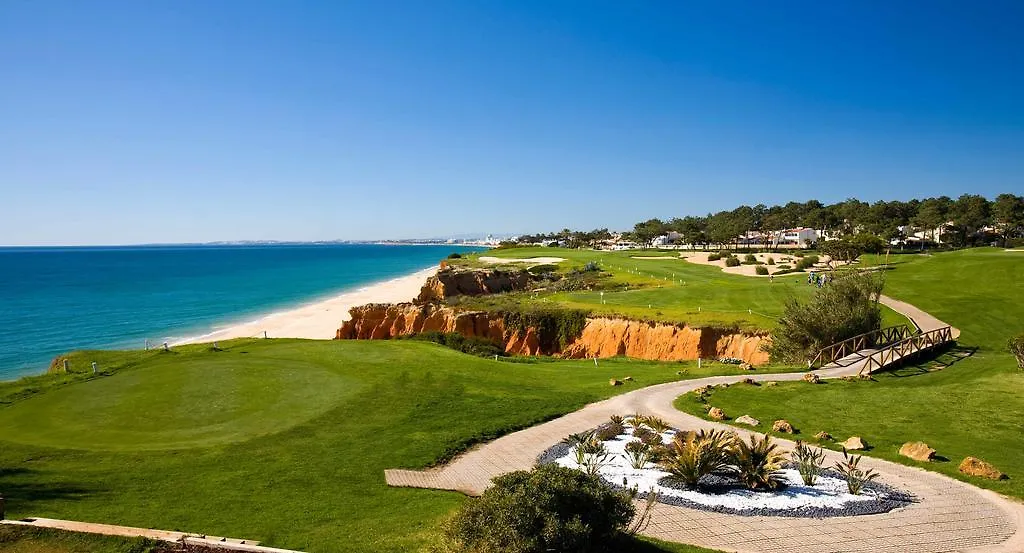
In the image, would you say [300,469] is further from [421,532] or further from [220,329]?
[220,329]

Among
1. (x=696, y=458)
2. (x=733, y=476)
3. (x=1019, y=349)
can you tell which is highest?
(x=1019, y=349)

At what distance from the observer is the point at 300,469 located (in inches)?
568

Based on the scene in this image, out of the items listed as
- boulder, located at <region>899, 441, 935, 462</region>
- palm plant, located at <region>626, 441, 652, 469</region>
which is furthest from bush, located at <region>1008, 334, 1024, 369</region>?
palm plant, located at <region>626, 441, 652, 469</region>

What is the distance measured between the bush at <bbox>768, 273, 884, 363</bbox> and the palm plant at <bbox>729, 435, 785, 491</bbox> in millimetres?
17288

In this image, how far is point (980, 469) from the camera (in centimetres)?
1338

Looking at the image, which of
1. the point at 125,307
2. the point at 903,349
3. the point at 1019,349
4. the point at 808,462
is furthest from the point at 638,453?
the point at 125,307

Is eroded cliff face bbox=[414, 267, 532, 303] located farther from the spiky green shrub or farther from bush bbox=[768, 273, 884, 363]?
the spiky green shrub

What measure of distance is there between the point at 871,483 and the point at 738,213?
173589 millimetres

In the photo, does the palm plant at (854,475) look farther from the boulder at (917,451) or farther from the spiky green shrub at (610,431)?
the spiky green shrub at (610,431)

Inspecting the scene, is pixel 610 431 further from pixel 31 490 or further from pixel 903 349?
pixel 903 349

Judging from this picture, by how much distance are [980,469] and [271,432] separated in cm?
1890

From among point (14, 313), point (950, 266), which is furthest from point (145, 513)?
point (14, 313)

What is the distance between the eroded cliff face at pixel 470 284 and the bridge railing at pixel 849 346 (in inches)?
1659

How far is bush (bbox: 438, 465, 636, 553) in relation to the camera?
27.6 feet
